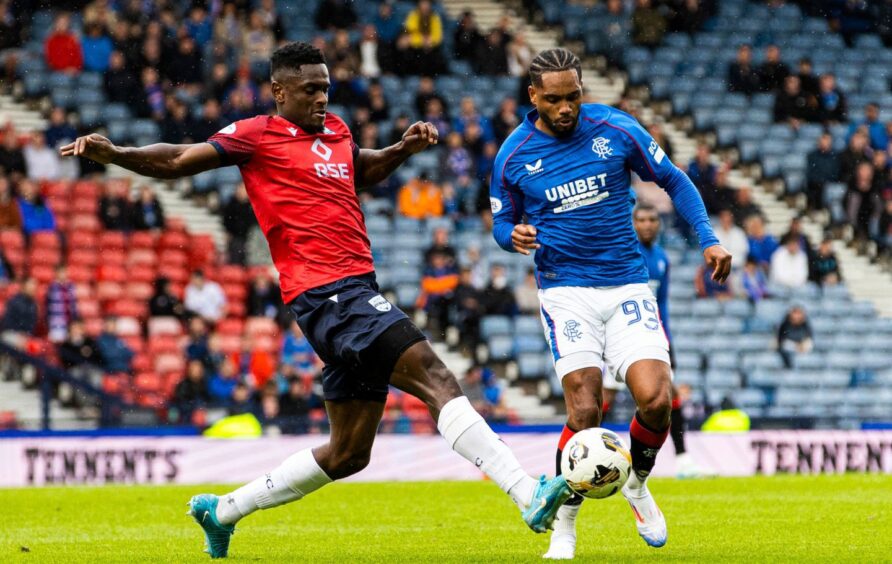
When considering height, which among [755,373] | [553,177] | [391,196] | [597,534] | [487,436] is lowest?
[755,373]

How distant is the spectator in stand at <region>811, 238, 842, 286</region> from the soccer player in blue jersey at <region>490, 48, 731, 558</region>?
14.6 metres

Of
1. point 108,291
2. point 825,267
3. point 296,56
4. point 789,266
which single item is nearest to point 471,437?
point 296,56

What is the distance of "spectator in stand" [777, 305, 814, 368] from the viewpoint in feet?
68.5

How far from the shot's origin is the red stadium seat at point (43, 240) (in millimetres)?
19750

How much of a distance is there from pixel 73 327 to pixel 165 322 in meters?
1.33

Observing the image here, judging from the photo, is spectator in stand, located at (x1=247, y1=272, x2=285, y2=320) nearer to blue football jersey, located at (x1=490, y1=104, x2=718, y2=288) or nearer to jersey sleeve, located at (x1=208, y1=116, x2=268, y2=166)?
blue football jersey, located at (x1=490, y1=104, x2=718, y2=288)

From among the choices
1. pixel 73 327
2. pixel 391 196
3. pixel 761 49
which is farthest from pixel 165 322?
pixel 761 49

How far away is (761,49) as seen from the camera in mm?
26516

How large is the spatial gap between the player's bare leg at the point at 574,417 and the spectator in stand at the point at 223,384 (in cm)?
1096

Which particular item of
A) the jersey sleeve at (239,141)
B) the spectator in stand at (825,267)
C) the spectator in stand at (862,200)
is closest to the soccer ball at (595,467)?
the jersey sleeve at (239,141)

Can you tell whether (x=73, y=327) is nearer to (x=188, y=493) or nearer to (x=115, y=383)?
(x=115, y=383)

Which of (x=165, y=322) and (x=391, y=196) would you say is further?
(x=391, y=196)

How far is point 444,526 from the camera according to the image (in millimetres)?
10281

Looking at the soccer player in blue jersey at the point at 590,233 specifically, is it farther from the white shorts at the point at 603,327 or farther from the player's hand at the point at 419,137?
the player's hand at the point at 419,137
